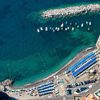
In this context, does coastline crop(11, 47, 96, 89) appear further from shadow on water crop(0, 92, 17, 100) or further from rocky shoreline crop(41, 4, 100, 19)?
rocky shoreline crop(41, 4, 100, 19)

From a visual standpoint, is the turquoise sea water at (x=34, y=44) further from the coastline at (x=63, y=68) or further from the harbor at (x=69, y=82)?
the harbor at (x=69, y=82)

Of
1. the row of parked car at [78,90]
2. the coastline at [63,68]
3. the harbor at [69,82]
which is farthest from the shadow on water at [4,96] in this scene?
the row of parked car at [78,90]

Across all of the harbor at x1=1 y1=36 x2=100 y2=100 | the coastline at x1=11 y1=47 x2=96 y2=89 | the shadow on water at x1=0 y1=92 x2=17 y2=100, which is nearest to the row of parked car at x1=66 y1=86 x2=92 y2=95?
the harbor at x1=1 y1=36 x2=100 y2=100

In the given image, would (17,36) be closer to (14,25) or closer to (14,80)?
(14,25)

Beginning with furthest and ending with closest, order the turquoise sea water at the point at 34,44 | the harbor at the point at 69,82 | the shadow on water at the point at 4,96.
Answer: the turquoise sea water at the point at 34,44 → the shadow on water at the point at 4,96 → the harbor at the point at 69,82

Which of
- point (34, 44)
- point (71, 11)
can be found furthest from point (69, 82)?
point (71, 11)

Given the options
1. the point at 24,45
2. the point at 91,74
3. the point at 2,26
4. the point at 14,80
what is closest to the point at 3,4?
the point at 2,26
